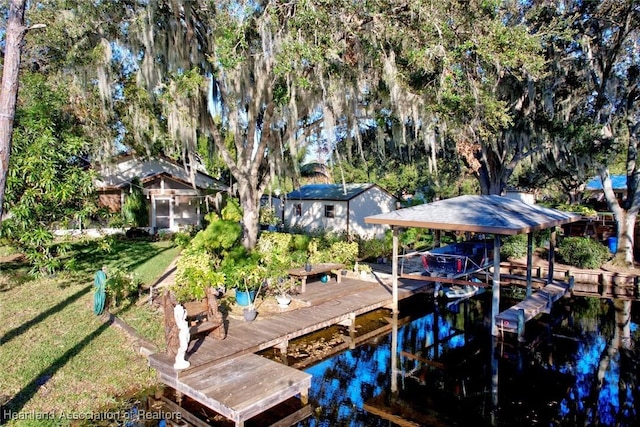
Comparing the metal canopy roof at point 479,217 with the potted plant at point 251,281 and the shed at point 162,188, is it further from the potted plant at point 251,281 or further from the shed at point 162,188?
the shed at point 162,188

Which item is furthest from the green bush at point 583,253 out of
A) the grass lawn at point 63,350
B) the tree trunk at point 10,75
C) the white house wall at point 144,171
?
the tree trunk at point 10,75

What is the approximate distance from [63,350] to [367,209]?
15309mm

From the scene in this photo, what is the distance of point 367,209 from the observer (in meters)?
20.8

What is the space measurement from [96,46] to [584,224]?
22230 mm

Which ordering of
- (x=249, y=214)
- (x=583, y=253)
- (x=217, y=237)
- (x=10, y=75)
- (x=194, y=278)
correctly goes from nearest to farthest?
(x=10, y=75), (x=194, y=278), (x=217, y=237), (x=249, y=214), (x=583, y=253)

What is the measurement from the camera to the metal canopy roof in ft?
30.1

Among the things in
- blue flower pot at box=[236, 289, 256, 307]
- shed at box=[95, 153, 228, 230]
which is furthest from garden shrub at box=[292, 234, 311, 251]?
shed at box=[95, 153, 228, 230]

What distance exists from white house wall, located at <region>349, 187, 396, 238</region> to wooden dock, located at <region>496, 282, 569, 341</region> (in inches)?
354

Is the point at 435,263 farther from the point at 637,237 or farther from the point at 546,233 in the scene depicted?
the point at 637,237

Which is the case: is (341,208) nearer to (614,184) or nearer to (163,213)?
(163,213)

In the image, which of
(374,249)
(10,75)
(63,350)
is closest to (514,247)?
(374,249)

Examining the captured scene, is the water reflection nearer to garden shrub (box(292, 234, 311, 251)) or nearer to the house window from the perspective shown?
garden shrub (box(292, 234, 311, 251))

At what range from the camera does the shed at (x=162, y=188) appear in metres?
20.1

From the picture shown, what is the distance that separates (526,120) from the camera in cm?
1512
